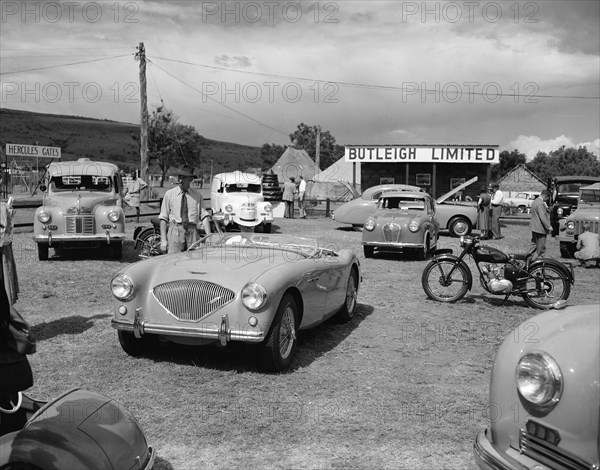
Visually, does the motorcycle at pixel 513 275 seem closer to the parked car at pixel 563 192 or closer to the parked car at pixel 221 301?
the parked car at pixel 221 301

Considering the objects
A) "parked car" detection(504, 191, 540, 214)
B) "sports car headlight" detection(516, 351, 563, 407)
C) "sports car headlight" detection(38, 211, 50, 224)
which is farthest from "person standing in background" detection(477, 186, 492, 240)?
"parked car" detection(504, 191, 540, 214)

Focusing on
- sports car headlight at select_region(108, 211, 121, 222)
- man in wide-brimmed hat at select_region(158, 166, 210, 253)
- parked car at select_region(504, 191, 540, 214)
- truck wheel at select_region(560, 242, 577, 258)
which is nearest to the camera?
man in wide-brimmed hat at select_region(158, 166, 210, 253)

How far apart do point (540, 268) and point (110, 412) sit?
23.2 ft

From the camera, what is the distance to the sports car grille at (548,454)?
260 centimetres

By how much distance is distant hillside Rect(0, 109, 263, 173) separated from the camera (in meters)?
90.9

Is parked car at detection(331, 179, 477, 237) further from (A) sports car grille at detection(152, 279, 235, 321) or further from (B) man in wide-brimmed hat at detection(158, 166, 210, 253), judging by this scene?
(A) sports car grille at detection(152, 279, 235, 321)

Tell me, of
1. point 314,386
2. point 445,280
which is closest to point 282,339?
point 314,386

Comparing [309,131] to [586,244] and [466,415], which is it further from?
[466,415]

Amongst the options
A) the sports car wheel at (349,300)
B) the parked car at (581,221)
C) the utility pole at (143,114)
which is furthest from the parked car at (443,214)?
the sports car wheel at (349,300)

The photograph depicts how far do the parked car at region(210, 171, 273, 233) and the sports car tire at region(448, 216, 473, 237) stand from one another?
5.97 meters

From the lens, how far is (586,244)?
13602mm

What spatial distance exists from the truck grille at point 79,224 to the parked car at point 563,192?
1426 centimetres

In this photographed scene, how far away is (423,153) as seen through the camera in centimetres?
3406

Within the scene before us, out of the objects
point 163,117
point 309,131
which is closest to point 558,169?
point 309,131
